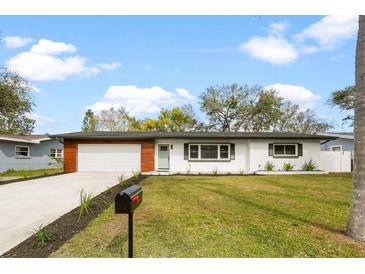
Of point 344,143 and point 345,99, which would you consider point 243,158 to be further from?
point 344,143

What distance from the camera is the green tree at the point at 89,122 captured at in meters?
41.2

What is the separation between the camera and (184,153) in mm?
18844

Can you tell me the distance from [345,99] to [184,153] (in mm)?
12399

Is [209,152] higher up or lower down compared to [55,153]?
higher up

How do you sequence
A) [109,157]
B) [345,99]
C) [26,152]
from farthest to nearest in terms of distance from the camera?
1. [26,152]
2. [345,99]
3. [109,157]

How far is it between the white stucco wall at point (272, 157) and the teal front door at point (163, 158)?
5.59 meters

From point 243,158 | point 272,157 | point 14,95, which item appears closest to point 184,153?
point 243,158

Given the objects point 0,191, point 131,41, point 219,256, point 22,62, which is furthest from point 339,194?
point 22,62

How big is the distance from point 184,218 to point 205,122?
32306mm

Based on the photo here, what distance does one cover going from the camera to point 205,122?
37625 mm

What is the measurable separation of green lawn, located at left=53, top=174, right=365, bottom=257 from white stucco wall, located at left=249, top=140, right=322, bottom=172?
Result: 10.9 metres

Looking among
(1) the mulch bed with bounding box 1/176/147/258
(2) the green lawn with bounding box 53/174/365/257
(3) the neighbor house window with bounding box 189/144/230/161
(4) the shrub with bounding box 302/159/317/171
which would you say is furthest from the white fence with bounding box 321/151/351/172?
(1) the mulch bed with bounding box 1/176/147/258

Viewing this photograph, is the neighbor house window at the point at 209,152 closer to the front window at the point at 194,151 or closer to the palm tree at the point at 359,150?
the front window at the point at 194,151

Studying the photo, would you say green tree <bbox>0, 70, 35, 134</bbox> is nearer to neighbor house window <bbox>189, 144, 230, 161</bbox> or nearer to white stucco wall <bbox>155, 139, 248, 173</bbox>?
white stucco wall <bbox>155, 139, 248, 173</bbox>
